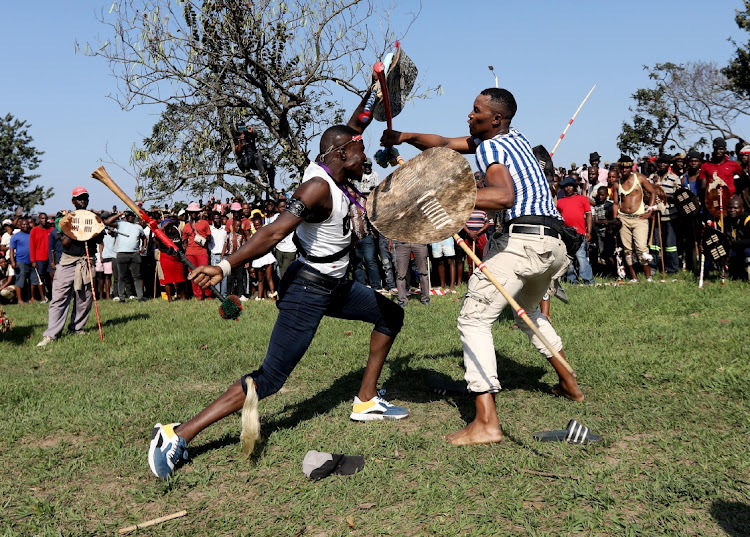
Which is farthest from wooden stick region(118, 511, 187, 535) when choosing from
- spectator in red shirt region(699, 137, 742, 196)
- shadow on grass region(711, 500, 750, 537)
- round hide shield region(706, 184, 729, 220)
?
spectator in red shirt region(699, 137, 742, 196)

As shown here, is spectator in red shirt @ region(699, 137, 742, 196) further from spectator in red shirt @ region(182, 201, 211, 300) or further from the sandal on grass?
spectator in red shirt @ region(182, 201, 211, 300)

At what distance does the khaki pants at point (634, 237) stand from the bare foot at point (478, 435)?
28.8ft

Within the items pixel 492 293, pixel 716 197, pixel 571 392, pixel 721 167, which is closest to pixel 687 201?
pixel 716 197

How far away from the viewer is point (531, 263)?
470cm

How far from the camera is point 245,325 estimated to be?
1032cm

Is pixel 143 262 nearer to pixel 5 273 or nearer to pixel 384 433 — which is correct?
pixel 5 273

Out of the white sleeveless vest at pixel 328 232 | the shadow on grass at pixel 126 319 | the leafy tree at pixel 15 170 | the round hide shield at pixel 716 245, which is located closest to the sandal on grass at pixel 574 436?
the white sleeveless vest at pixel 328 232

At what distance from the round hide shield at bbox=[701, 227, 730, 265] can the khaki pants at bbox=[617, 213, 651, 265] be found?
1303 millimetres

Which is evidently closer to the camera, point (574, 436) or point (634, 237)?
point (574, 436)

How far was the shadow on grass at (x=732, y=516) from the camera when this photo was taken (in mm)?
3255

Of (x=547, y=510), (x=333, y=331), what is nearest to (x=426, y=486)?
(x=547, y=510)

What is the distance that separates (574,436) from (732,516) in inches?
48.5

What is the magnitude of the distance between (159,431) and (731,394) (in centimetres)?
450

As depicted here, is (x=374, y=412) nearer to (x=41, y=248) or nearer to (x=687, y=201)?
(x=687, y=201)
